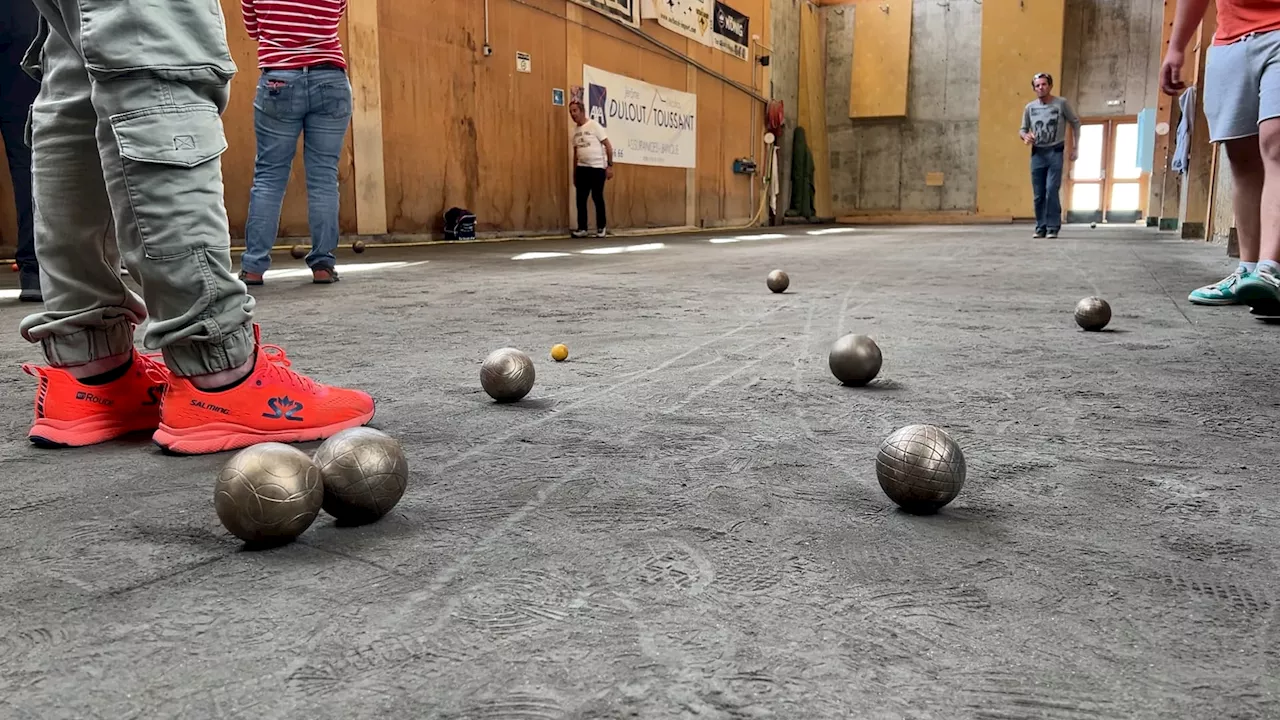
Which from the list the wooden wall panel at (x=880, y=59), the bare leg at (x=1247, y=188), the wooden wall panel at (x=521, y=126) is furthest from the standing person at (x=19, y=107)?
the wooden wall panel at (x=880, y=59)

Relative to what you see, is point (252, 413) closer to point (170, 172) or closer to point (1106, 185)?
point (170, 172)

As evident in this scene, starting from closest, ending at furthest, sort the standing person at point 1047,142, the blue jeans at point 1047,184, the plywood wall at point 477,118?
1. the plywood wall at point 477,118
2. the standing person at point 1047,142
3. the blue jeans at point 1047,184

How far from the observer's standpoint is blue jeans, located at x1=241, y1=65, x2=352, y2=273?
509 centimetres

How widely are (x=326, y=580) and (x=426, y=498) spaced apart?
0.36 m

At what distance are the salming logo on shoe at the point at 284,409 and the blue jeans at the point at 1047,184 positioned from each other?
11.8 m

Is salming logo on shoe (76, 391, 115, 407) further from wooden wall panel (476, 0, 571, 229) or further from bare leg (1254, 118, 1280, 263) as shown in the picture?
wooden wall panel (476, 0, 571, 229)

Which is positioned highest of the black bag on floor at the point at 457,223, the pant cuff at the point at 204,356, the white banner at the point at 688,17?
the white banner at the point at 688,17

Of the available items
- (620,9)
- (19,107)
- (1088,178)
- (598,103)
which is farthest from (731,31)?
(19,107)

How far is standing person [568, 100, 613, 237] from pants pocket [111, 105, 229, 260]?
1101cm

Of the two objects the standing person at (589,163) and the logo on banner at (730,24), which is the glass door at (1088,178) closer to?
the logo on banner at (730,24)

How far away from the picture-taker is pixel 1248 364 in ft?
9.14

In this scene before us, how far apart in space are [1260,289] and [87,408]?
424cm

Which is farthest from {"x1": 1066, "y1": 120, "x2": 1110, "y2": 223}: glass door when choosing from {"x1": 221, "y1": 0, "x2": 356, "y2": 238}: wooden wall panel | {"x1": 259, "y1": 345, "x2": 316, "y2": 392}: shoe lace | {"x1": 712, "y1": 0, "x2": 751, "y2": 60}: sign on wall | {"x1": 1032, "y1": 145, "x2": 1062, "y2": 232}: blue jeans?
{"x1": 259, "y1": 345, "x2": 316, "y2": 392}: shoe lace

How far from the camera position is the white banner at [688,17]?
15.1 metres
